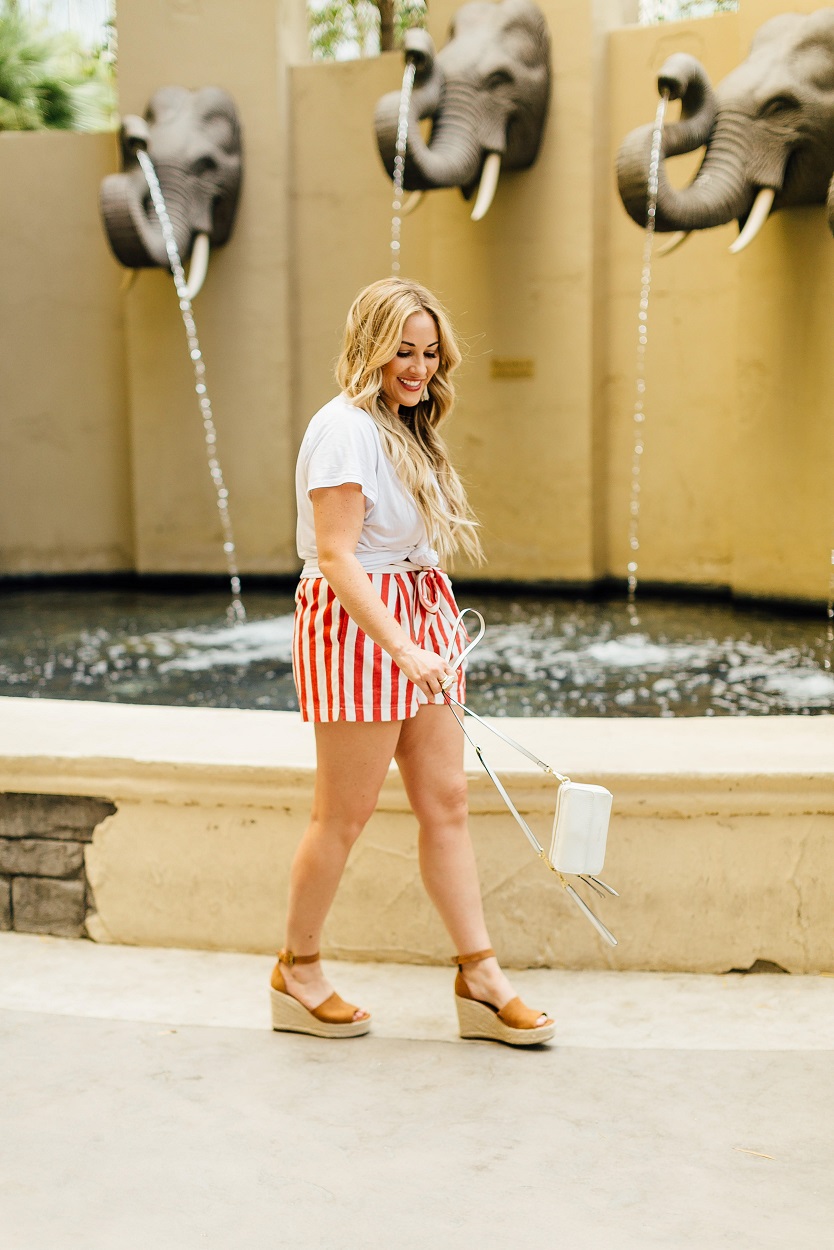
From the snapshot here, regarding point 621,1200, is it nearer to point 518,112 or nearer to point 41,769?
point 41,769

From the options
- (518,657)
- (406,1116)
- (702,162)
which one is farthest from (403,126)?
(406,1116)

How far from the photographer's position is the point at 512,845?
2.85 metres

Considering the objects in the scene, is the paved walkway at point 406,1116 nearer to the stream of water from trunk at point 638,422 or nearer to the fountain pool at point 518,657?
the fountain pool at point 518,657

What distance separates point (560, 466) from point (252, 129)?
3.20 meters

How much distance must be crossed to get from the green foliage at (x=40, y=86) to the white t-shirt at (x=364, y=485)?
13830mm

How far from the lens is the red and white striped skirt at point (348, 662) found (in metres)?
2.42

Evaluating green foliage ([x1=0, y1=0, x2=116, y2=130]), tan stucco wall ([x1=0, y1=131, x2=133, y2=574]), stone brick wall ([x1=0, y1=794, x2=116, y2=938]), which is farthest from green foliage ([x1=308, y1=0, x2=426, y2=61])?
stone brick wall ([x1=0, y1=794, x2=116, y2=938])

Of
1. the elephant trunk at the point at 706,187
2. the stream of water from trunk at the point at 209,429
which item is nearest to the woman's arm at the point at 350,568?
the elephant trunk at the point at 706,187

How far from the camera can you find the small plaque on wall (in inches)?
336

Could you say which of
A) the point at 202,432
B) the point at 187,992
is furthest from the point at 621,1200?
the point at 202,432

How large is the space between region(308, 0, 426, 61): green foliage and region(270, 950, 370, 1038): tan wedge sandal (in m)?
16.9

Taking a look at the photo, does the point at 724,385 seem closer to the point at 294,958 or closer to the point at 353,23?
the point at 294,958

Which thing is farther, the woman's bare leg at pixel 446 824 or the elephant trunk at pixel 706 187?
the elephant trunk at pixel 706 187

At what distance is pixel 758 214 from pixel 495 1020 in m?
5.72
